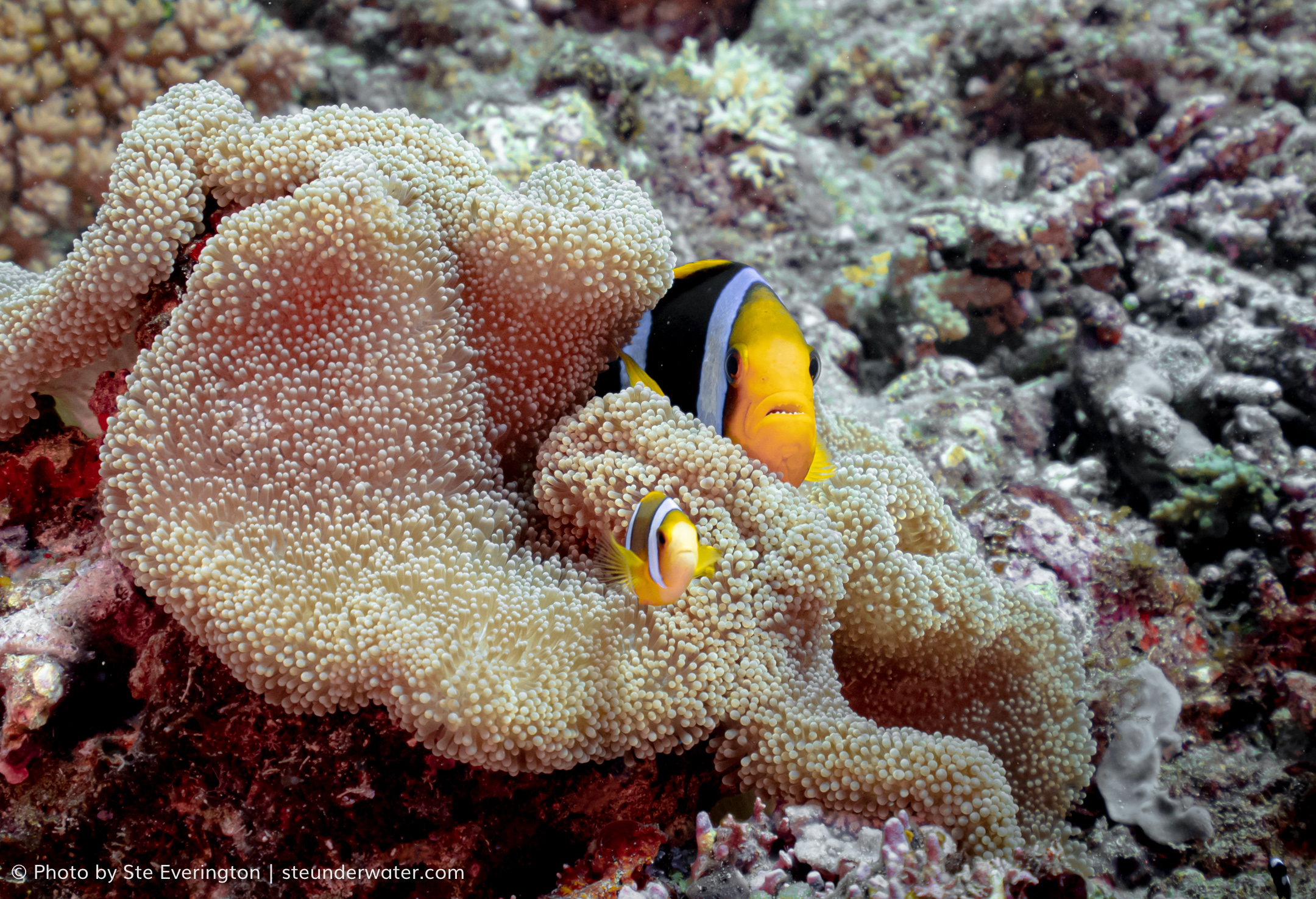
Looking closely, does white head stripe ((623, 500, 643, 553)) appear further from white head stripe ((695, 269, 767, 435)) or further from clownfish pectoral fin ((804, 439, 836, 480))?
clownfish pectoral fin ((804, 439, 836, 480))

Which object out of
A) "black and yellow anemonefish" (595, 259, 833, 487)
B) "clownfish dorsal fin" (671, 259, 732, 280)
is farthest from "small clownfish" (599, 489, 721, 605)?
"clownfish dorsal fin" (671, 259, 732, 280)

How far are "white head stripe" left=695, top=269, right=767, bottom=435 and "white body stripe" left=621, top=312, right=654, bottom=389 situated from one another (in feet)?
0.50

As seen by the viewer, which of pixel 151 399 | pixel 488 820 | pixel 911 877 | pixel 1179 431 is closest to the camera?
pixel 911 877

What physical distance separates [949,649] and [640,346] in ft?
3.27

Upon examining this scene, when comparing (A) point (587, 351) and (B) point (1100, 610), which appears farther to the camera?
(B) point (1100, 610)

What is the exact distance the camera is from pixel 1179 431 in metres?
2.93

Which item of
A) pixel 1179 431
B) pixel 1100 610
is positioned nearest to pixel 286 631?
pixel 1100 610

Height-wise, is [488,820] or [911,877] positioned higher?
[911,877]

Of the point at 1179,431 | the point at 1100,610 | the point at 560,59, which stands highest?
the point at 560,59

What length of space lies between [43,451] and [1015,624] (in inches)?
90.3

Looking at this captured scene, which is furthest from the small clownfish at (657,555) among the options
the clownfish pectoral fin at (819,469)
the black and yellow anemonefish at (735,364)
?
the clownfish pectoral fin at (819,469)

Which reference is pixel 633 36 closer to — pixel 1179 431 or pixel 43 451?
pixel 1179 431

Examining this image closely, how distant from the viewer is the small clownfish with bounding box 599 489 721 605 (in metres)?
1.25

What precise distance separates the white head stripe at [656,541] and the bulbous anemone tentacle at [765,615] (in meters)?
0.16
